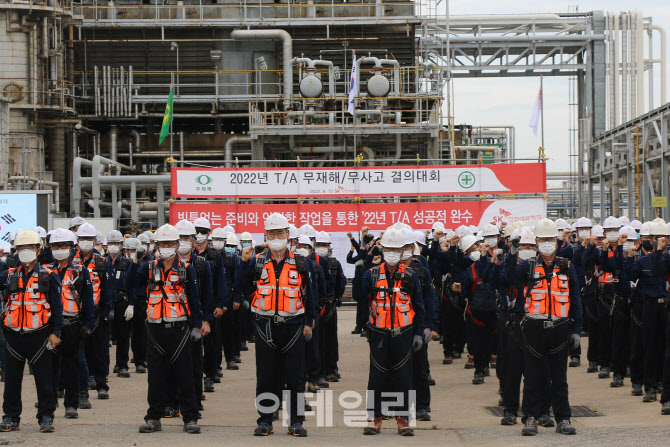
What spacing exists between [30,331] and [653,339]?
7373 mm

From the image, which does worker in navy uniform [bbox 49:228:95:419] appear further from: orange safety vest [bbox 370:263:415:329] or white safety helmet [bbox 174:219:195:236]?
orange safety vest [bbox 370:263:415:329]

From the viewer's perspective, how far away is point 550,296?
33.3ft

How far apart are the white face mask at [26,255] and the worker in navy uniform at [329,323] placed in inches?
188

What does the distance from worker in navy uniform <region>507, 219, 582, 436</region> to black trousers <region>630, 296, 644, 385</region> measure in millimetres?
2767

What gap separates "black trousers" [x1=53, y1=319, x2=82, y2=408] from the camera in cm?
1126

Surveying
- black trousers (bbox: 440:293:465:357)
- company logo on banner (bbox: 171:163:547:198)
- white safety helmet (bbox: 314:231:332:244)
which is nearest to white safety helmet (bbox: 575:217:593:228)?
black trousers (bbox: 440:293:465:357)

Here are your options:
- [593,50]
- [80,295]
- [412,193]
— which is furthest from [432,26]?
[80,295]

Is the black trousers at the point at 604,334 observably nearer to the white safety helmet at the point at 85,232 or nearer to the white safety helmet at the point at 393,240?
the white safety helmet at the point at 393,240

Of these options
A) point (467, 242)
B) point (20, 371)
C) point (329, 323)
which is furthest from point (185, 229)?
point (467, 242)

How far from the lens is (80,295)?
1149 cm

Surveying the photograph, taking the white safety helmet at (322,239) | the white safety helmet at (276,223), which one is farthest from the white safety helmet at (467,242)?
the white safety helmet at (276,223)

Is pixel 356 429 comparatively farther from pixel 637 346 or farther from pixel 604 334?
pixel 604 334

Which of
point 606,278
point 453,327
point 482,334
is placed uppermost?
point 606,278

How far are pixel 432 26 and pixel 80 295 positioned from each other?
1288 inches
